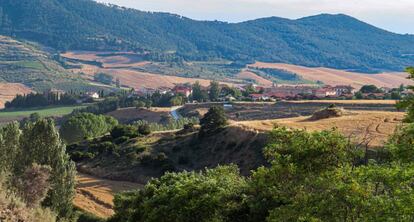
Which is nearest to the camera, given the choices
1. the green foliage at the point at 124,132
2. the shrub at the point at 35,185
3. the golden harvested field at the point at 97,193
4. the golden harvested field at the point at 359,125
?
the shrub at the point at 35,185

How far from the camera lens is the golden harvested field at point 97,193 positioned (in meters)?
63.7

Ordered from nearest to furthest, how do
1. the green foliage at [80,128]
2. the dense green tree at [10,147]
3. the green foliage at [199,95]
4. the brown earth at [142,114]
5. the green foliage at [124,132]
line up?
the dense green tree at [10,147], the green foliage at [124,132], the green foliage at [80,128], the brown earth at [142,114], the green foliage at [199,95]

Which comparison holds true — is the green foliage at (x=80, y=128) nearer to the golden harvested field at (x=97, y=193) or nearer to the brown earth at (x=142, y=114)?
the brown earth at (x=142, y=114)

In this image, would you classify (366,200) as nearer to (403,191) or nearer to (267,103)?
(403,191)

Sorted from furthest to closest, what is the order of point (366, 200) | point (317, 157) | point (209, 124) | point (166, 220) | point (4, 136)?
point (209, 124) → point (4, 136) → point (166, 220) → point (317, 157) → point (366, 200)

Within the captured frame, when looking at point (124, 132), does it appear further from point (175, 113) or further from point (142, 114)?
point (142, 114)

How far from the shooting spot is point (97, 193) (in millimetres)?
70688

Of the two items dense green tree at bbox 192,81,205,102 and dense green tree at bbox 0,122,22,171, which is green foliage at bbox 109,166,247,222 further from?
Result: dense green tree at bbox 192,81,205,102

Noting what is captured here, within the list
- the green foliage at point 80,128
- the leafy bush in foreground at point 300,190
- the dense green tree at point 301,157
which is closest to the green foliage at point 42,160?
the leafy bush in foreground at point 300,190

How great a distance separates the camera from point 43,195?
44.4m

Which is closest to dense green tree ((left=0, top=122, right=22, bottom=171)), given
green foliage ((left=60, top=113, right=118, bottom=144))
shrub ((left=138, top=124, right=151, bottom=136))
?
shrub ((left=138, top=124, right=151, bottom=136))

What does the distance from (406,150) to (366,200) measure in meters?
3.78

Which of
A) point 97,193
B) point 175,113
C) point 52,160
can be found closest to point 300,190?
point 52,160

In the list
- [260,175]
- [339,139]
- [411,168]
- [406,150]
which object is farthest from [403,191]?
[260,175]
